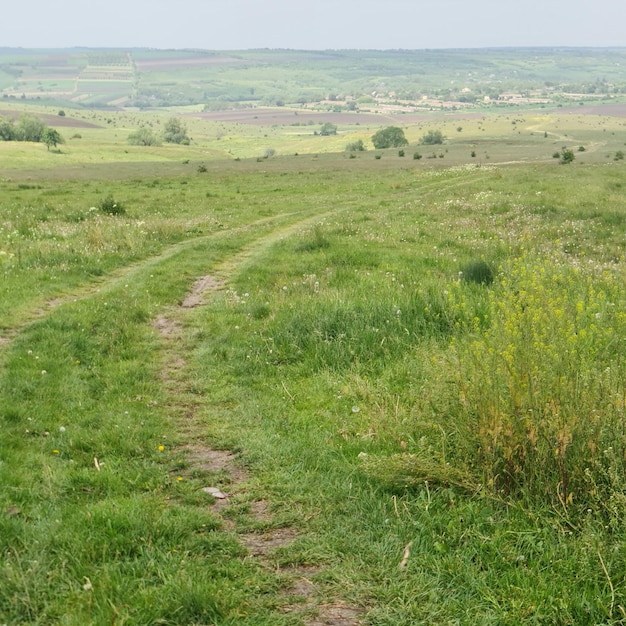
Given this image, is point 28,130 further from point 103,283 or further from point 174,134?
point 103,283

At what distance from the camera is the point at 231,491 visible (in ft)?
19.7

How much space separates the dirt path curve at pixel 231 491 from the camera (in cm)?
436

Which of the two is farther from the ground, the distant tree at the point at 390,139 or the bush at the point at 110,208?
the distant tree at the point at 390,139

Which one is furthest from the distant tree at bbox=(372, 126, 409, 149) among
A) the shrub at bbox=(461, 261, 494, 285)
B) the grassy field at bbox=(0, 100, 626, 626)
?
the grassy field at bbox=(0, 100, 626, 626)

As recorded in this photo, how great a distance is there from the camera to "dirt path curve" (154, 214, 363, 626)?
4355mm

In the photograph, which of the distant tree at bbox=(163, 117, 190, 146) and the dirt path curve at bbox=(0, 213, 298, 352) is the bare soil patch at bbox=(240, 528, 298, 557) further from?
the distant tree at bbox=(163, 117, 190, 146)

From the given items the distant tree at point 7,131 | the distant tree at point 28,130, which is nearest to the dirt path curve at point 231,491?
the distant tree at point 28,130

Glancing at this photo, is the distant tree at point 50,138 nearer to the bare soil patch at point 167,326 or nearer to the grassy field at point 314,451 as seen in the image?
the grassy field at point 314,451

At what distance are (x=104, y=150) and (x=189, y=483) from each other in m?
104

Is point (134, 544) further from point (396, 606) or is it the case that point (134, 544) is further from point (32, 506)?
point (396, 606)

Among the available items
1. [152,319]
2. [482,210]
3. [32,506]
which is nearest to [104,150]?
[482,210]

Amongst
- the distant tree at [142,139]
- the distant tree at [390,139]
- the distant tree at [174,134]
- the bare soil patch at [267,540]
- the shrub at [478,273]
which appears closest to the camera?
the bare soil patch at [267,540]

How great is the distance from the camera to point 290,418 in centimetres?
741

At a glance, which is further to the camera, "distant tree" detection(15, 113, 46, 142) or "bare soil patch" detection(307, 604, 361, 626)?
"distant tree" detection(15, 113, 46, 142)
